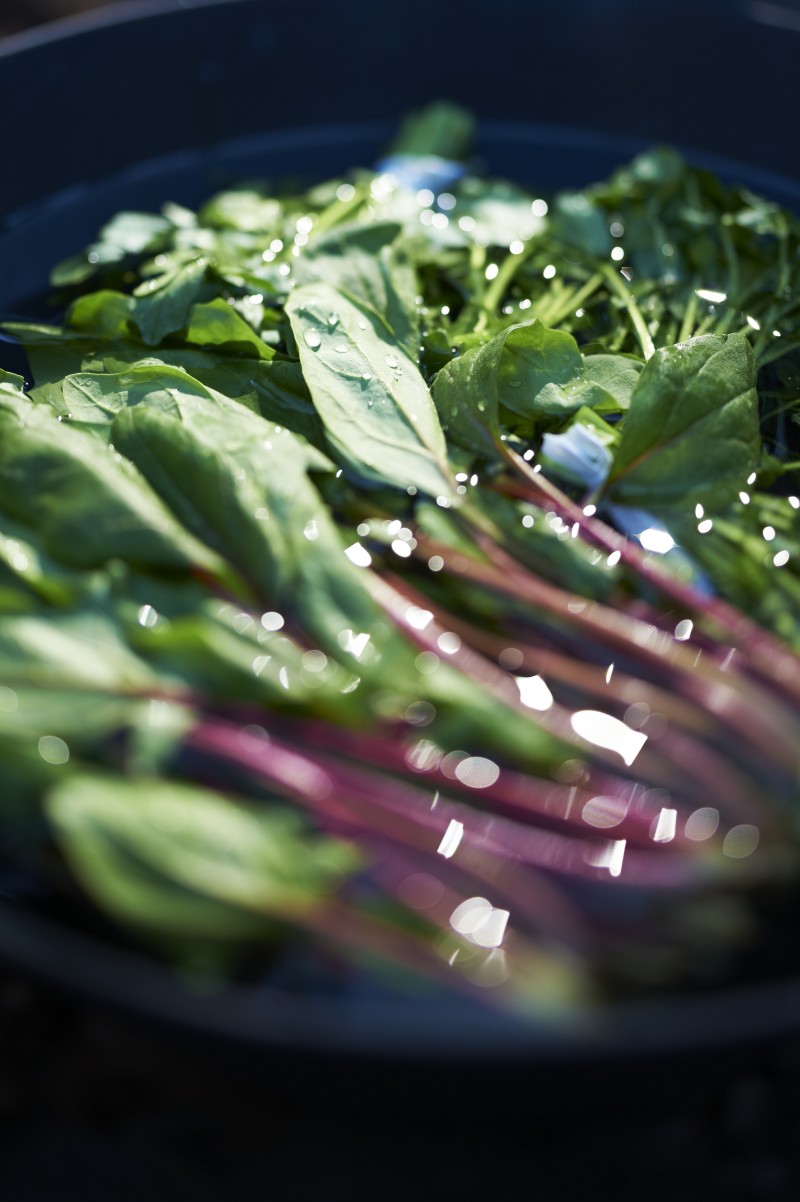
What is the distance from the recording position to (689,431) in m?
0.94

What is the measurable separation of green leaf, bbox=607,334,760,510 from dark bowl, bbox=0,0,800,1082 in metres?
A: 0.70

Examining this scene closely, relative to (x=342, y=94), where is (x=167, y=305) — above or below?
below

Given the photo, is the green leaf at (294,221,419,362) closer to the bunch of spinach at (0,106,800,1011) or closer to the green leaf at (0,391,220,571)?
the bunch of spinach at (0,106,800,1011)

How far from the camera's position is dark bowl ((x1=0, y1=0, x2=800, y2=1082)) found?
4.54ft

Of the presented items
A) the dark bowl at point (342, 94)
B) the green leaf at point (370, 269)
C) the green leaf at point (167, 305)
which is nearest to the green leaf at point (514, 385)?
the green leaf at point (370, 269)

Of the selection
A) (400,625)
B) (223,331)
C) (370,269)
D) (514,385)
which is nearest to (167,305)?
(223,331)

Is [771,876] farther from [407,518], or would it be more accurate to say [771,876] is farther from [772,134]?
[772,134]

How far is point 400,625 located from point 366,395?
27 cm

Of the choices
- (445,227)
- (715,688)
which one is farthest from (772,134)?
(715,688)

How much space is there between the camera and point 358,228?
111 centimetres

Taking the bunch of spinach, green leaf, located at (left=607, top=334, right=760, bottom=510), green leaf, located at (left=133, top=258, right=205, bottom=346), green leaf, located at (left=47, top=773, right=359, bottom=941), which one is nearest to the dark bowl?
green leaf, located at (left=133, top=258, right=205, bottom=346)

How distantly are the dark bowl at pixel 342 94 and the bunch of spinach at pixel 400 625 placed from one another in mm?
384

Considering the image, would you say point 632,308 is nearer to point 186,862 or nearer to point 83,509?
point 83,509

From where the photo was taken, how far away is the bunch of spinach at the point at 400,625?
66 centimetres
